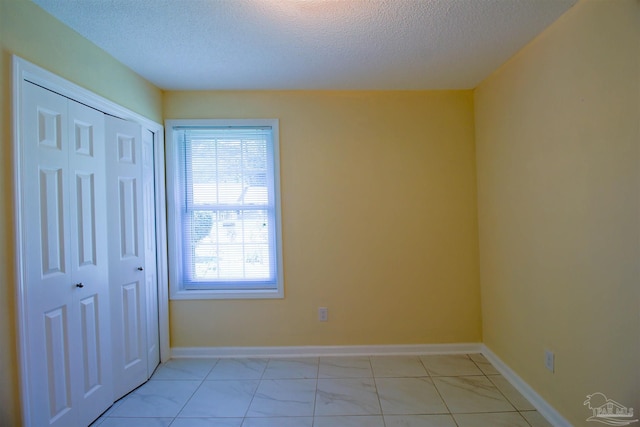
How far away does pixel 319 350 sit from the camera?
8.82ft

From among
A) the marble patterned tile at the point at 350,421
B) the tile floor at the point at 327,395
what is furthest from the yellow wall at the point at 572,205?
the marble patterned tile at the point at 350,421

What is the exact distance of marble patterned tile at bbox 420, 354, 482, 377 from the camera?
7.79 ft

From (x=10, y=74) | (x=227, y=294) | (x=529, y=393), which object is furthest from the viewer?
(x=227, y=294)

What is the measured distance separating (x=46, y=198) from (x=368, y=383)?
241 centimetres

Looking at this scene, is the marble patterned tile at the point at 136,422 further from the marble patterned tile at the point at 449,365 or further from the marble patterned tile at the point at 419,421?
the marble patterned tile at the point at 449,365

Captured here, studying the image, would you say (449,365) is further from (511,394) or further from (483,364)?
(511,394)

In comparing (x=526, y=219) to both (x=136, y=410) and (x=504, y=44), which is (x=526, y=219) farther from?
(x=136, y=410)

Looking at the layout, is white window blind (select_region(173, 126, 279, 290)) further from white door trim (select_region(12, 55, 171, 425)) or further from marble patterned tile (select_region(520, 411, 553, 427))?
marble patterned tile (select_region(520, 411, 553, 427))

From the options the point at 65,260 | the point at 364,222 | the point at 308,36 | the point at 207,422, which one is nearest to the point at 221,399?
the point at 207,422

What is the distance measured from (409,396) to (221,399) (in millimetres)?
1350

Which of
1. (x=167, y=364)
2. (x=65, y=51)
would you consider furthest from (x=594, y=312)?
(x=65, y=51)

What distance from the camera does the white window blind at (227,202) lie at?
270cm

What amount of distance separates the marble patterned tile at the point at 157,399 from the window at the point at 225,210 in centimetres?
71

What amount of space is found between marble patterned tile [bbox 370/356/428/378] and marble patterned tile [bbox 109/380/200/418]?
4.81 ft
